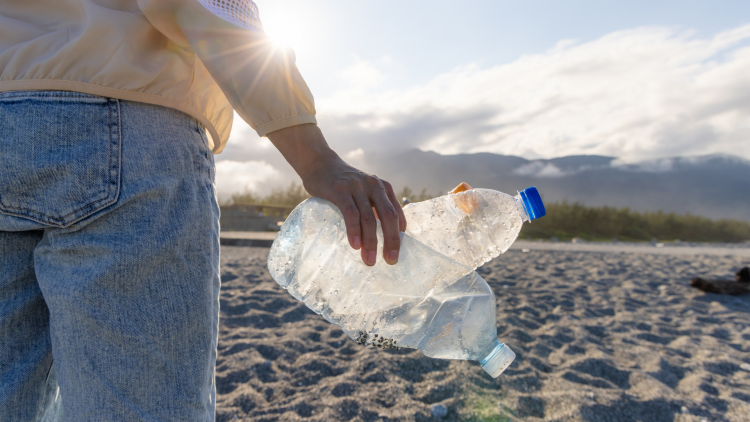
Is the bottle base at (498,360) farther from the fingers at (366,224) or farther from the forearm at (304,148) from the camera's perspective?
the forearm at (304,148)

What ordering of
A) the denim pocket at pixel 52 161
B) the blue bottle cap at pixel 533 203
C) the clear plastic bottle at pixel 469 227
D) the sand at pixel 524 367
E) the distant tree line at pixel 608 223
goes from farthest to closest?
the distant tree line at pixel 608 223 < the sand at pixel 524 367 < the clear plastic bottle at pixel 469 227 < the blue bottle cap at pixel 533 203 < the denim pocket at pixel 52 161

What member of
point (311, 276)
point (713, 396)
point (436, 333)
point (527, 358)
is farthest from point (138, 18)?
point (713, 396)

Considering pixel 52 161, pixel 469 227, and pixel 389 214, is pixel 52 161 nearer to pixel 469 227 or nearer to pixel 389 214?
pixel 389 214

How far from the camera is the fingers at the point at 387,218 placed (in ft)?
2.69

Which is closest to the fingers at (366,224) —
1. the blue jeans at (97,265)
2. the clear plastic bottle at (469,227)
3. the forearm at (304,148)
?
the forearm at (304,148)

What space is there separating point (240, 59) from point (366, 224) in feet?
1.43

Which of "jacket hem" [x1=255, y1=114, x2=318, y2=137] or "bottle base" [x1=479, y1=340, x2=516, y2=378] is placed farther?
"bottle base" [x1=479, y1=340, x2=516, y2=378]

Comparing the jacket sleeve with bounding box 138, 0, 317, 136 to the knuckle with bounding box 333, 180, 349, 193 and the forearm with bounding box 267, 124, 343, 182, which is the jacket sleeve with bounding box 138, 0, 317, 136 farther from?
the knuckle with bounding box 333, 180, 349, 193

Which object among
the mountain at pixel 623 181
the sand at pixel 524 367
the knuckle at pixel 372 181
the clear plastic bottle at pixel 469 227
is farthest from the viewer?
the mountain at pixel 623 181

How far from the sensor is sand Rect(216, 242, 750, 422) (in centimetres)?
189

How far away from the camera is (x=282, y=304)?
3492 millimetres

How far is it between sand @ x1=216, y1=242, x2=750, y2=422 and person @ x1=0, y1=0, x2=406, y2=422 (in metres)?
1.22

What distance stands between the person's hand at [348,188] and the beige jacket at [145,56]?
1.8 inches

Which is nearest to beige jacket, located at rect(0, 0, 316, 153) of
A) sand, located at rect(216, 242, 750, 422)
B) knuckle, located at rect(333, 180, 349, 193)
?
knuckle, located at rect(333, 180, 349, 193)
